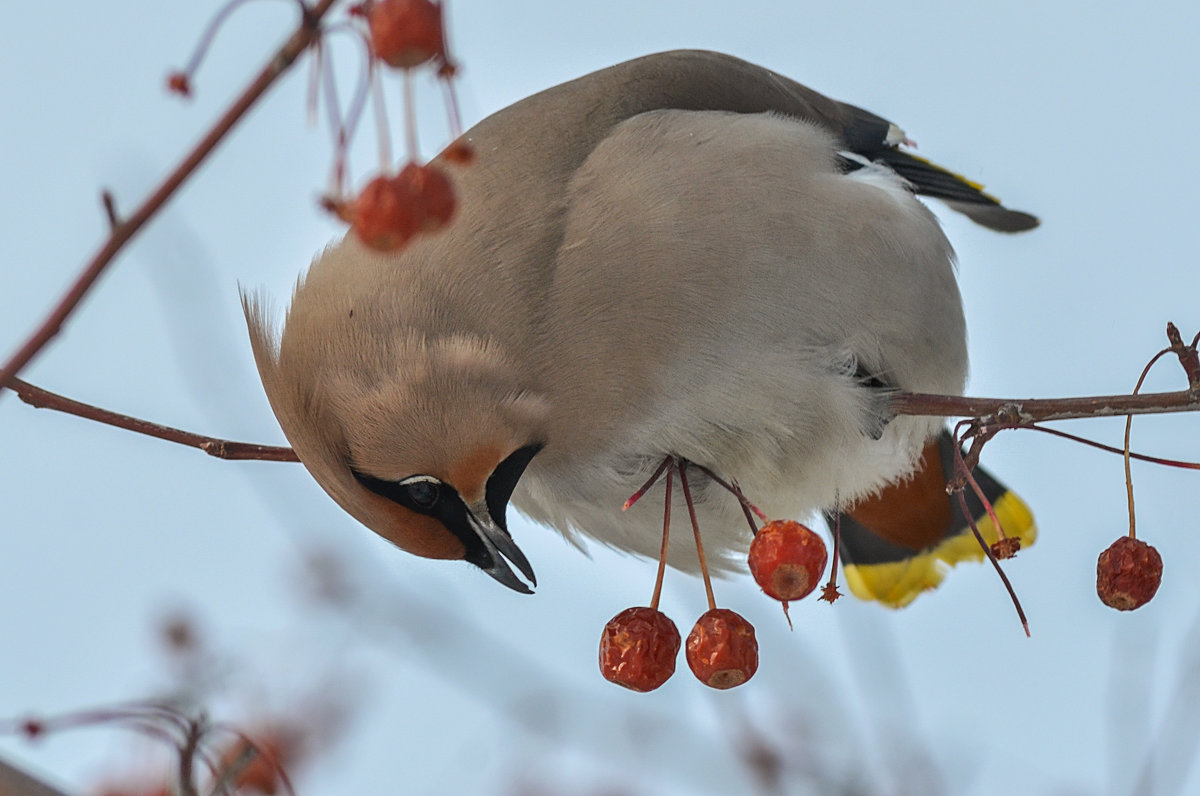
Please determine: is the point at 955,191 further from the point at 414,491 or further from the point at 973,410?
the point at 414,491

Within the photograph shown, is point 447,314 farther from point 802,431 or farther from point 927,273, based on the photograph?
point 927,273

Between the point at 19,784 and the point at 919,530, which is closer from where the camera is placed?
the point at 19,784

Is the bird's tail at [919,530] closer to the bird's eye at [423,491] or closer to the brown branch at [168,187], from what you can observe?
the bird's eye at [423,491]

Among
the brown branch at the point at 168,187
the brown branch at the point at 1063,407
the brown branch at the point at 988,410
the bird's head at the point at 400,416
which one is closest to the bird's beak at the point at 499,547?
the bird's head at the point at 400,416

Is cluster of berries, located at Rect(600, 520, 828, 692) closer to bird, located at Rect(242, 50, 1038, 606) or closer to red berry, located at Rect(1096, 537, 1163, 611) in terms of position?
bird, located at Rect(242, 50, 1038, 606)

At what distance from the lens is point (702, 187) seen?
2771mm

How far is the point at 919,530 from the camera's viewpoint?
3.81 metres

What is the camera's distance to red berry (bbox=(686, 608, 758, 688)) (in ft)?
7.59

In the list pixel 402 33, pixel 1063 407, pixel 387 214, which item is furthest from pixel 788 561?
pixel 402 33

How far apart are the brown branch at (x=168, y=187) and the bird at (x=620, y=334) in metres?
1.44

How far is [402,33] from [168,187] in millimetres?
381

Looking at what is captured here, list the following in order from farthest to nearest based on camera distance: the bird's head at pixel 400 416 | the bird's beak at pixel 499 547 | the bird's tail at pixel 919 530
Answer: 1. the bird's tail at pixel 919 530
2. the bird's beak at pixel 499 547
3. the bird's head at pixel 400 416

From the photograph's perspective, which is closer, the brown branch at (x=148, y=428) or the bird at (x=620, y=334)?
the brown branch at (x=148, y=428)

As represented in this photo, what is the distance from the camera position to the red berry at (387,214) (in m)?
1.37
